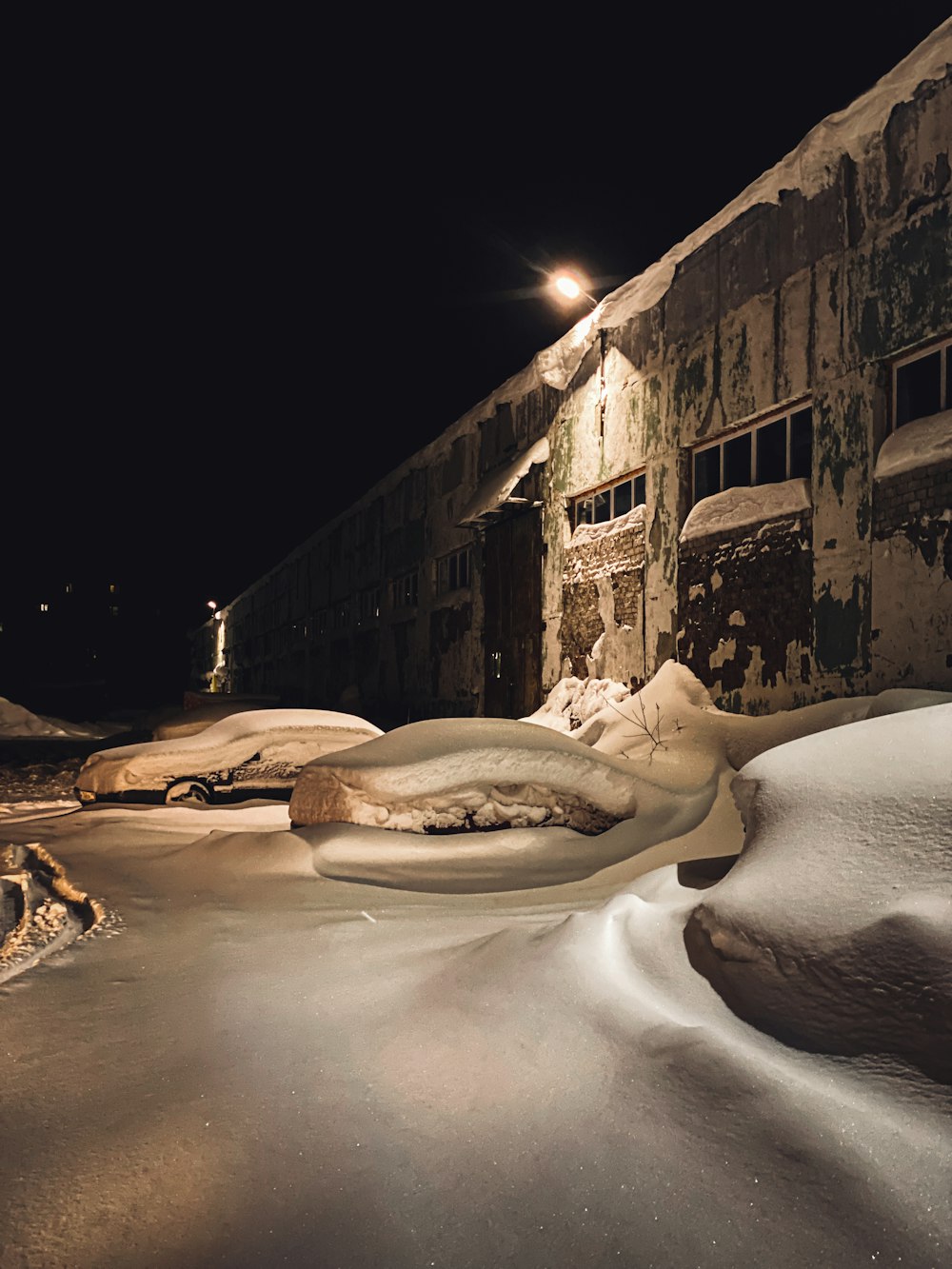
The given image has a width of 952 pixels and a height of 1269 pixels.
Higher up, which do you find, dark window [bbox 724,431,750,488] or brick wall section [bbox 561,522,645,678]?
dark window [bbox 724,431,750,488]

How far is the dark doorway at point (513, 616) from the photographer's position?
37.6 feet

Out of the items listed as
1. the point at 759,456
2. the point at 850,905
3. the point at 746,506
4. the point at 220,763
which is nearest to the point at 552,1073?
the point at 850,905

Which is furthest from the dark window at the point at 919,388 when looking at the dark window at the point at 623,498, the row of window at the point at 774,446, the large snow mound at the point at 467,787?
the large snow mound at the point at 467,787

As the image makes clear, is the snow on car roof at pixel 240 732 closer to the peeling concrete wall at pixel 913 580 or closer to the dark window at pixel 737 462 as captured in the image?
the peeling concrete wall at pixel 913 580

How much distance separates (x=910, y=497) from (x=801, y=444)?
4.80ft

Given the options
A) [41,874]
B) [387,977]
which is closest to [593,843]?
[387,977]

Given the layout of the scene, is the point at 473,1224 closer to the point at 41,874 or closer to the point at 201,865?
Answer: the point at 201,865

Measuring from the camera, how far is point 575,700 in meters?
10.0

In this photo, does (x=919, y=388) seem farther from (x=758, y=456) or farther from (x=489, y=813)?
(x=489, y=813)

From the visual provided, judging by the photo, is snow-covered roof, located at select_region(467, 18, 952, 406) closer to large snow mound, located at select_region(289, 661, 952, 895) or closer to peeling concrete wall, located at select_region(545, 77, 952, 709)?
peeling concrete wall, located at select_region(545, 77, 952, 709)

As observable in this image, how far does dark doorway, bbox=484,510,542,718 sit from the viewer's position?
11445mm

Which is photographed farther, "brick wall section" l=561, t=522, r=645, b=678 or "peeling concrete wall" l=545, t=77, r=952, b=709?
"brick wall section" l=561, t=522, r=645, b=678

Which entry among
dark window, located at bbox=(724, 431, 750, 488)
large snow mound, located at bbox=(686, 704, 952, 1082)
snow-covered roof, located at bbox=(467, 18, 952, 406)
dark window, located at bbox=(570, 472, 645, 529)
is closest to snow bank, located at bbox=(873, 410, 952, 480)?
dark window, located at bbox=(724, 431, 750, 488)

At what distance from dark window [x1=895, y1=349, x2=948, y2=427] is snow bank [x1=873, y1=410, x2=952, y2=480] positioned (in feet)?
0.50
